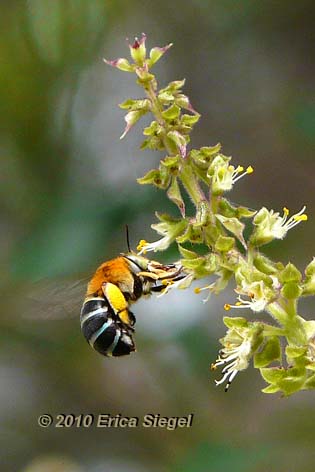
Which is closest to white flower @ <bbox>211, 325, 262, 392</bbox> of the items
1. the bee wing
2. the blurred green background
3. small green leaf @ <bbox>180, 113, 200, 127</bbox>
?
small green leaf @ <bbox>180, 113, 200, 127</bbox>

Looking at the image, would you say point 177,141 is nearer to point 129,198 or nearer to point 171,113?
point 171,113

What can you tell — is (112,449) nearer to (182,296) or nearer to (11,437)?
(11,437)

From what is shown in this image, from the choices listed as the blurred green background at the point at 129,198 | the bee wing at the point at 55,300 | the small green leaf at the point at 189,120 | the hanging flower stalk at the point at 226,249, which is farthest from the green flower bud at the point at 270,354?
the blurred green background at the point at 129,198

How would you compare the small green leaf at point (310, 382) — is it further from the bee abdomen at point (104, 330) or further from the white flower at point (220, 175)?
the bee abdomen at point (104, 330)

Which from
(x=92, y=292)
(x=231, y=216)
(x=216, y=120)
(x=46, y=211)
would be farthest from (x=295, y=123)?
(x=231, y=216)

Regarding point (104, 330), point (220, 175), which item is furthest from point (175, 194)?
point (104, 330)

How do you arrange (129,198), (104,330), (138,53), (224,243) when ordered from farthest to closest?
(129,198)
(104,330)
(138,53)
(224,243)
